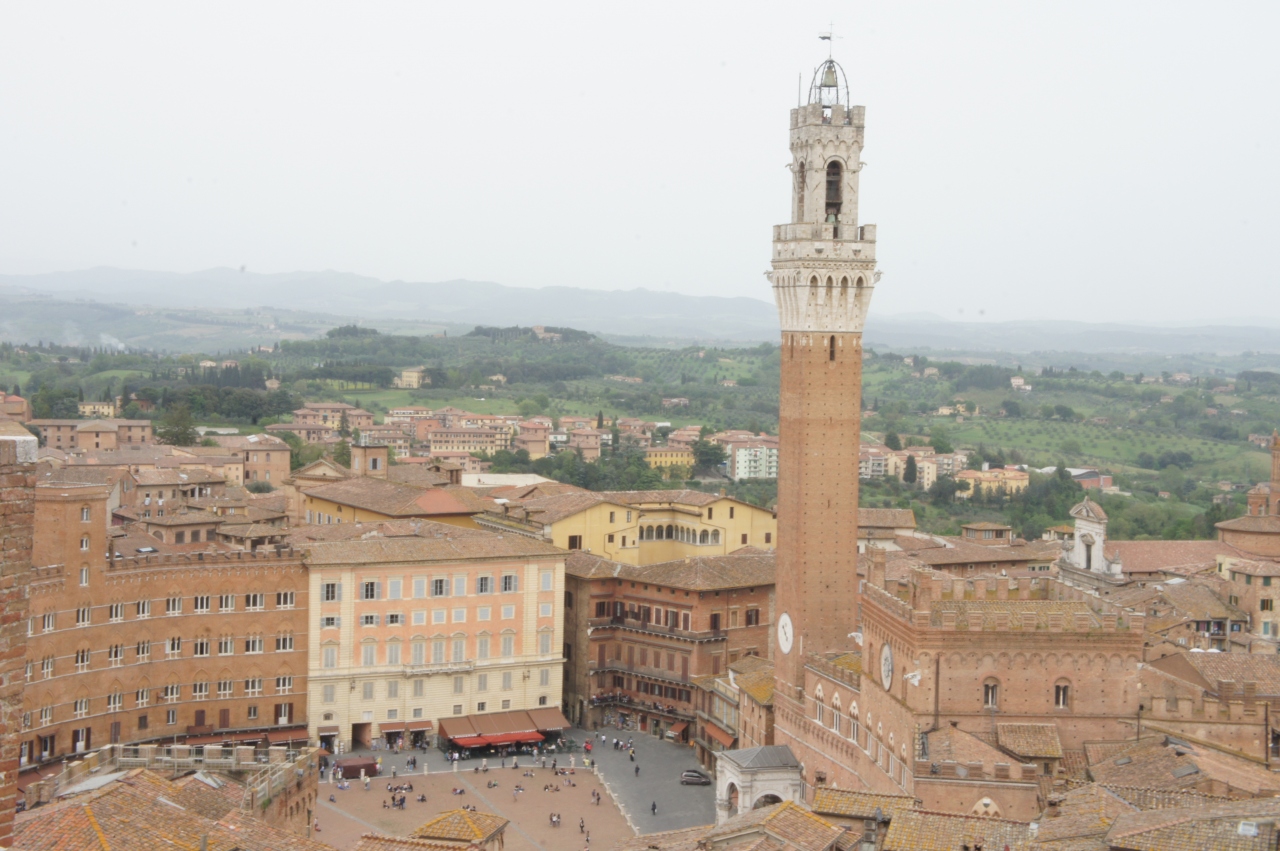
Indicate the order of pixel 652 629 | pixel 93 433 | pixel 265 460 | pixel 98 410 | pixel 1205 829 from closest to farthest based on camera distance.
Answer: pixel 1205 829
pixel 652 629
pixel 265 460
pixel 93 433
pixel 98 410

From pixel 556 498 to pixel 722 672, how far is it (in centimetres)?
1537

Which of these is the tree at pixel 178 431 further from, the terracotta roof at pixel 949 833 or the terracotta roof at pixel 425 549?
the terracotta roof at pixel 949 833

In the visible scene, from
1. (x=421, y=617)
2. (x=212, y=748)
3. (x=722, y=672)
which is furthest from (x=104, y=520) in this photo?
(x=722, y=672)

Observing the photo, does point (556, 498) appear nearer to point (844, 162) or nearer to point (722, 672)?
point (722, 672)

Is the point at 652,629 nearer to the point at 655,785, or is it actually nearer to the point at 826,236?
the point at 655,785

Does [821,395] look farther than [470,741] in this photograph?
No

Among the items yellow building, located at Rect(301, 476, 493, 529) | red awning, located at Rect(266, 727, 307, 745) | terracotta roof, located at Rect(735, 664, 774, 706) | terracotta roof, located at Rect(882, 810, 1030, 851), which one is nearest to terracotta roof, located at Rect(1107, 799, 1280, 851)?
terracotta roof, located at Rect(882, 810, 1030, 851)

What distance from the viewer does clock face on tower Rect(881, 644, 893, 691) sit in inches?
1558

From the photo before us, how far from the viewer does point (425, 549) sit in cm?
5575

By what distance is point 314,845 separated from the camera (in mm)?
25828

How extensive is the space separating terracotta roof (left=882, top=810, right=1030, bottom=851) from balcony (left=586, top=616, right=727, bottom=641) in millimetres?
29554

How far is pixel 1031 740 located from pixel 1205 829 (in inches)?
511

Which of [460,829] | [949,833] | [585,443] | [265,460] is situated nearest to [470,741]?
[460,829]

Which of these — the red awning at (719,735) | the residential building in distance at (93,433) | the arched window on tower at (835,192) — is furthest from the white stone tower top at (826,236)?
the residential building in distance at (93,433)
